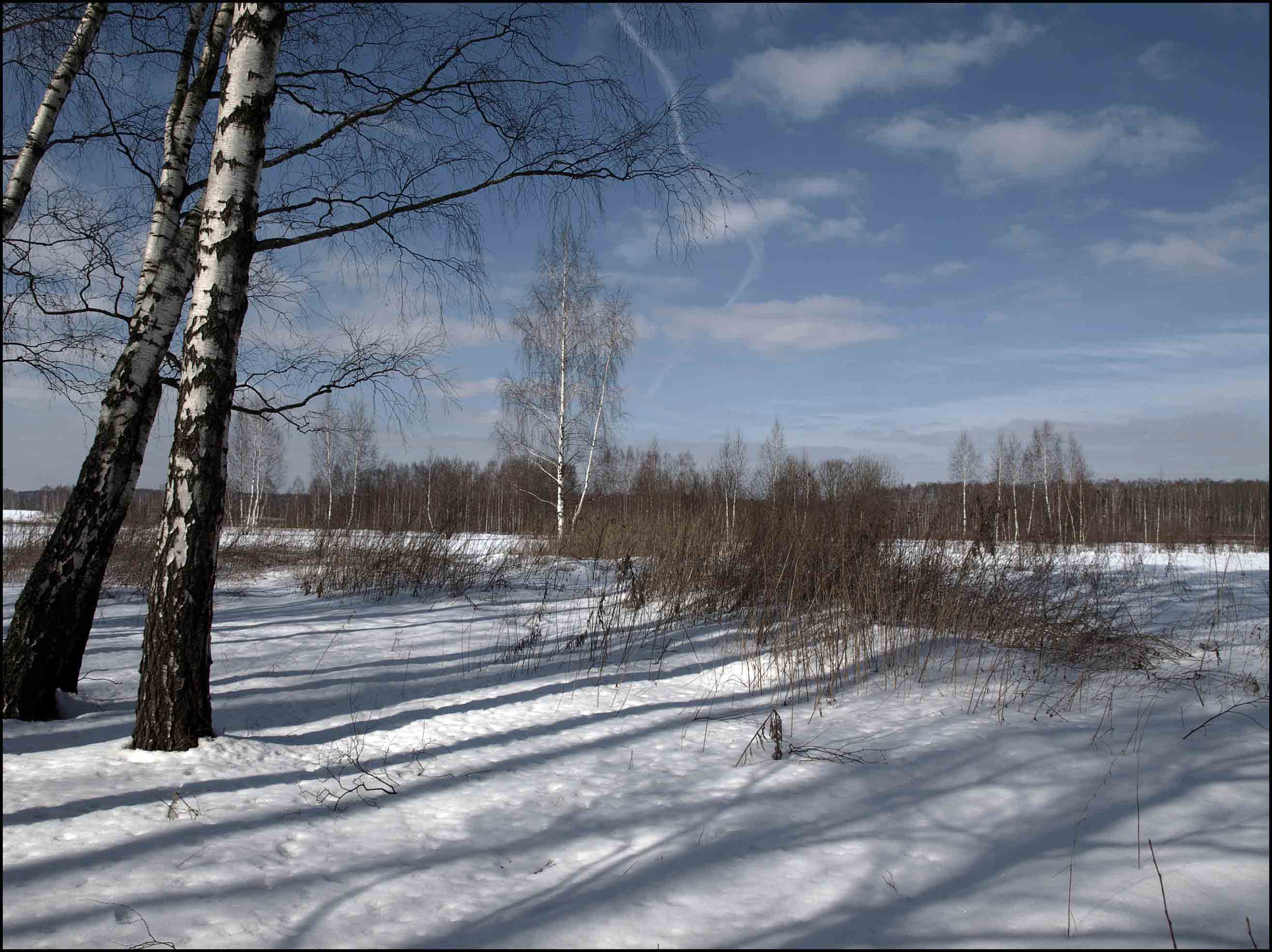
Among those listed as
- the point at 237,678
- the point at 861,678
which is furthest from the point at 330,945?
the point at 861,678

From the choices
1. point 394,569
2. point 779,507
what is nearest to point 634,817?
point 779,507

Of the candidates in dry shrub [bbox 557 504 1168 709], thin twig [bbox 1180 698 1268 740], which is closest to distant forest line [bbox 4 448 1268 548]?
dry shrub [bbox 557 504 1168 709]

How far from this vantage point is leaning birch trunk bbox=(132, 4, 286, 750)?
3.03 metres

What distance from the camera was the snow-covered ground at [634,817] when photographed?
1.91 meters

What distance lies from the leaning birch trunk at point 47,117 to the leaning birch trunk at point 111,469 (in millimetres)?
628

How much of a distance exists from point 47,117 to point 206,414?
9.26ft

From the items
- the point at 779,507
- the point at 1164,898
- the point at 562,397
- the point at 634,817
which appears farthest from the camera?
the point at 562,397

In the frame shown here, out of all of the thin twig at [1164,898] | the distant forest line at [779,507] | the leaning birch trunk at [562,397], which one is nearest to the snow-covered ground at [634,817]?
the thin twig at [1164,898]

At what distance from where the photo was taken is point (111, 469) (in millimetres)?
3709

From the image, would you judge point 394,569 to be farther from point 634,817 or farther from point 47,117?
point 634,817

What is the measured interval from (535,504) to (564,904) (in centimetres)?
1855

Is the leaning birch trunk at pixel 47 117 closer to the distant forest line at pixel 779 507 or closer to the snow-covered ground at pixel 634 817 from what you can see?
the snow-covered ground at pixel 634 817

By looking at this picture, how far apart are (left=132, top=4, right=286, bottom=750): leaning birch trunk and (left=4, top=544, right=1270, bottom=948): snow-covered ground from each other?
266 millimetres

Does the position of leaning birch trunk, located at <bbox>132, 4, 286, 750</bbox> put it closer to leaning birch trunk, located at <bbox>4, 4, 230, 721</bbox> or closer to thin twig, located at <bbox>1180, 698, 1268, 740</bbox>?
leaning birch trunk, located at <bbox>4, 4, 230, 721</bbox>
